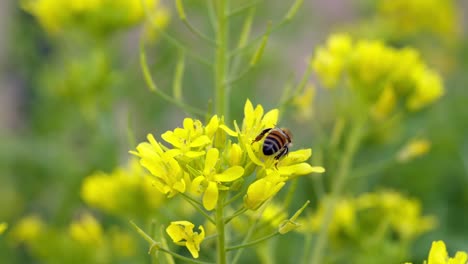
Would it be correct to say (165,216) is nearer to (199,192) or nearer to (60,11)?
(60,11)

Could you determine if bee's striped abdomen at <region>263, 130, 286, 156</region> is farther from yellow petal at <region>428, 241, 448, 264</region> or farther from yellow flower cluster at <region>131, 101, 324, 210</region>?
yellow petal at <region>428, 241, 448, 264</region>

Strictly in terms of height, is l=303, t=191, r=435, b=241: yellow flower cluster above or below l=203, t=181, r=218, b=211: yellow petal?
above

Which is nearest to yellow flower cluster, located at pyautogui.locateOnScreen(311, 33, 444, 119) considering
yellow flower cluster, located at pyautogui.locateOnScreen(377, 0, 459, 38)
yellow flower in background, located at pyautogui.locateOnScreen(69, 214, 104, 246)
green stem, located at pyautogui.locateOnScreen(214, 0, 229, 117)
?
green stem, located at pyautogui.locateOnScreen(214, 0, 229, 117)

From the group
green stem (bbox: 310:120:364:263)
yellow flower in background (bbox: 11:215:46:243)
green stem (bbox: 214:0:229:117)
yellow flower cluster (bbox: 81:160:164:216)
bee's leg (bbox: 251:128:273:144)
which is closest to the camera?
bee's leg (bbox: 251:128:273:144)

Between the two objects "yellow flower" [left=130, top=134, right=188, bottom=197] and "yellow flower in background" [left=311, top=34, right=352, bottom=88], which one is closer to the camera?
"yellow flower" [left=130, top=134, right=188, bottom=197]

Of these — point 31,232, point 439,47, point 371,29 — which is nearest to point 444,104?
point 371,29

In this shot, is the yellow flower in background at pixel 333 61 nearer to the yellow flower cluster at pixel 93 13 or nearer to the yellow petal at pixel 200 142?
the yellow flower cluster at pixel 93 13

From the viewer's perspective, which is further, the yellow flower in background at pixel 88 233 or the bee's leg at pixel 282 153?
the yellow flower in background at pixel 88 233

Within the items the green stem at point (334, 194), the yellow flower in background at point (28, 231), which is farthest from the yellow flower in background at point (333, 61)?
the yellow flower in background at point (28, 231)
